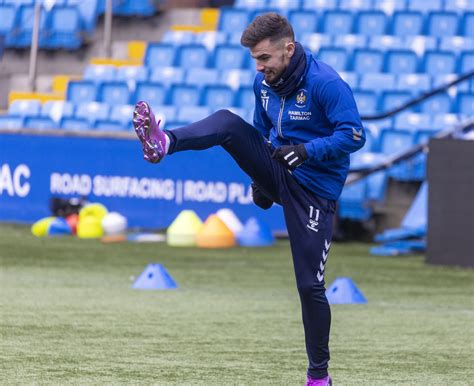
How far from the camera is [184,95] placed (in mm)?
21172

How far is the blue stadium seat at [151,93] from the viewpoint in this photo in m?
21.4

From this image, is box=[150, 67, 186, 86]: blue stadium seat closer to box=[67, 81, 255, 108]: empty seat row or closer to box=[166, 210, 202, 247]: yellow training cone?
box=[67, 81, 255, 108]: empty seat row

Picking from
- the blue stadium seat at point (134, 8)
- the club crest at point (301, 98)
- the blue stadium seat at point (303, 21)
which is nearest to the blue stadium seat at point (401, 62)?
the blue stadium seat at point (303, 21)

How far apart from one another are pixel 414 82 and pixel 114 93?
17.8 ft

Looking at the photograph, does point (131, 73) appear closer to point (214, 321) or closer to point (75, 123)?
point (75, 123)

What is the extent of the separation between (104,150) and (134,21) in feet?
21.6

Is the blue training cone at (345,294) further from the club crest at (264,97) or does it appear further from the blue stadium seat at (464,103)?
the blue stadium seat at (464,103)

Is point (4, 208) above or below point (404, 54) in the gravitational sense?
below

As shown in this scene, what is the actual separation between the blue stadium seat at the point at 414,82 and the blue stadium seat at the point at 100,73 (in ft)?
18.0

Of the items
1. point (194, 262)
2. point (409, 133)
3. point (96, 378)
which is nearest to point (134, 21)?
point (409, 133)

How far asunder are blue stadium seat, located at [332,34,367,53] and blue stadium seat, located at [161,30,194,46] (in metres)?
3.05

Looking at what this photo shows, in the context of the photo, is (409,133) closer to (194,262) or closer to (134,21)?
(194,262)

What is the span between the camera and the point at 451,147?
14.1m

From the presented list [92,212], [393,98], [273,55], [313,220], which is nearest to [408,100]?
[393,98]
